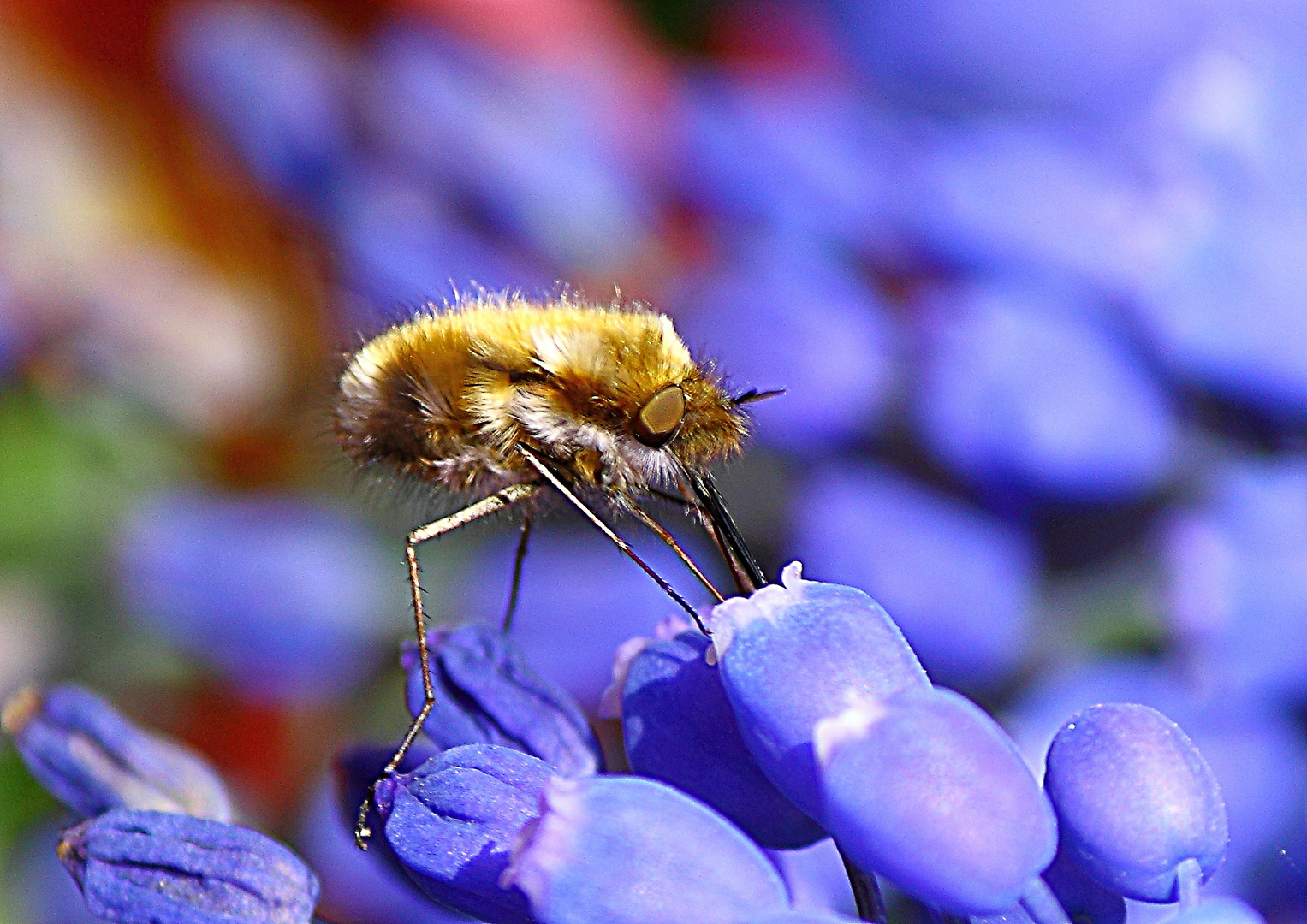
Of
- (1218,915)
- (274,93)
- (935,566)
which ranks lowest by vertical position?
(935,566)

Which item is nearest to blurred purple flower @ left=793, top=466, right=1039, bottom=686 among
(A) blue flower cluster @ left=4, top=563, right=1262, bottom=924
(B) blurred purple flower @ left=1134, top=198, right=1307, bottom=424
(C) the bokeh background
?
(C) the bokeh background

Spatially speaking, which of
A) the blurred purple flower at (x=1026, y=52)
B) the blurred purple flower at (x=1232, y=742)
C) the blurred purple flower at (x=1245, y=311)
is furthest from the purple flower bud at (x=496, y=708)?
the blurred purple flower at (x=1026, y=52)

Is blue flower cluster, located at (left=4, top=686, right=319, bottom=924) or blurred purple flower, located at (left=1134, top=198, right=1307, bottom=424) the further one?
blurred purple flower, located at (left=1134, top=198, right=1307, bottom=424)

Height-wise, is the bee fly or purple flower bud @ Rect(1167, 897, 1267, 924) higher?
the bee fly

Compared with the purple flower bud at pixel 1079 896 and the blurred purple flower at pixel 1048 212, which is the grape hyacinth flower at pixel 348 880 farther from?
the blurred purple flower at pixel 1048 212

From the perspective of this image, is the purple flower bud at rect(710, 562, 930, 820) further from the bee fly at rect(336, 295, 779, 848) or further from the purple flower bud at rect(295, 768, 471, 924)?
the purple flower bud at rect(295, 768, 471, 924)

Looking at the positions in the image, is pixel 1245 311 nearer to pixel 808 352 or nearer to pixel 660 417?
pixel 808 352

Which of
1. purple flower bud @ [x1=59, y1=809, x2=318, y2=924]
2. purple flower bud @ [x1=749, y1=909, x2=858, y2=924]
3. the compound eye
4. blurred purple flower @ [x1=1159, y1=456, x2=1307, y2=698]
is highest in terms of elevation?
the compound eye

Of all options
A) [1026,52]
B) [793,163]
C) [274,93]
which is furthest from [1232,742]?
[1026,52]
